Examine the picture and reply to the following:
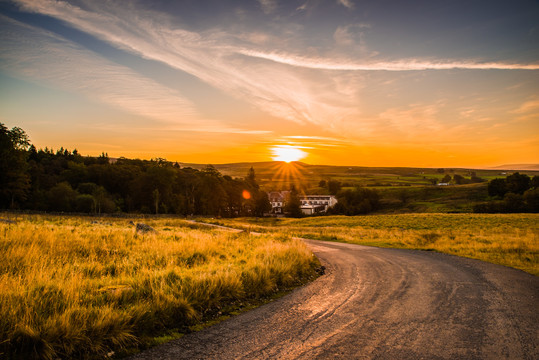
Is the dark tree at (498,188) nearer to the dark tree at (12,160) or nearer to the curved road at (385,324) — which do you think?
the curved road at (385,324)

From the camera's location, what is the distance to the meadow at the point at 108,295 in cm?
499

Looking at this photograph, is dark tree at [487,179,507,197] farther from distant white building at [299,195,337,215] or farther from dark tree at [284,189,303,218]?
dark tree at [284,189,303,218]

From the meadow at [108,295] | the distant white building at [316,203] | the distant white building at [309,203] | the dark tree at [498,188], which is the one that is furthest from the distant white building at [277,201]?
the meadow at [108,295]

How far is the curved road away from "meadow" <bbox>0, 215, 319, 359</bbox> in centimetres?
→ 69

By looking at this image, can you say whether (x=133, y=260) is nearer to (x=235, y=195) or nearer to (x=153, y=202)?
(x=153, y=202)

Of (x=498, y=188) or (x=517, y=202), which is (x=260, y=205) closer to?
(x=517, y=202)

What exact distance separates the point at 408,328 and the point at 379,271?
633 cm

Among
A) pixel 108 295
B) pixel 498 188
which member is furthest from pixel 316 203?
pixel 108 295

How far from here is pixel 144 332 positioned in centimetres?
586

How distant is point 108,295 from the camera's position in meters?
6.69

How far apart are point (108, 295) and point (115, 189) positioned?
10891cm

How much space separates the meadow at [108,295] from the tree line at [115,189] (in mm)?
56984

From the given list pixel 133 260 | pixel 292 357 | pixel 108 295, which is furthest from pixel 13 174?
pixel 292 357

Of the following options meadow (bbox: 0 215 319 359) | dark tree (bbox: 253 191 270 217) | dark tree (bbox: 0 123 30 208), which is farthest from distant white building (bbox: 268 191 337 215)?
meadow (bbox: 0 215 319 359)
